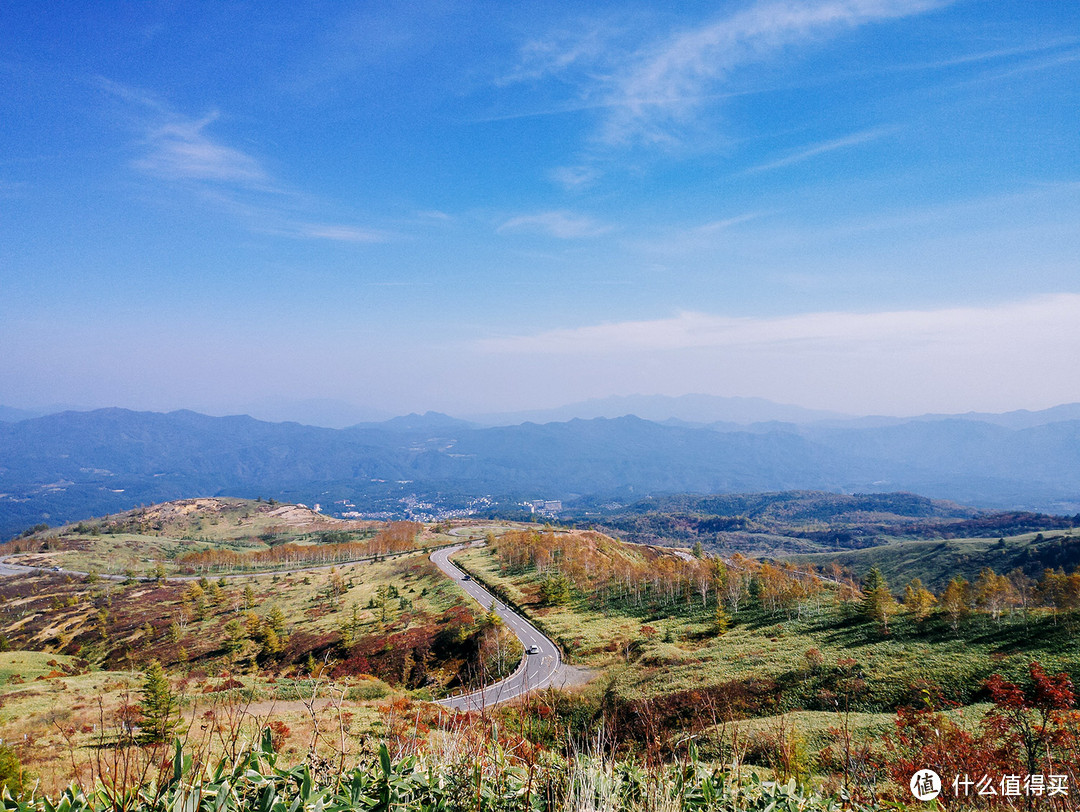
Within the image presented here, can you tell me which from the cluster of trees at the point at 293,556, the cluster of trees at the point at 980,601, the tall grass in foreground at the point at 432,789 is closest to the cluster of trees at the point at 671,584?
the cluster of trees at the point at 980,601

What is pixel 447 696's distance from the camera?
32844mm

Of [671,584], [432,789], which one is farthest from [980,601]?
[432,789]

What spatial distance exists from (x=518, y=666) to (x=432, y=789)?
36852 mm

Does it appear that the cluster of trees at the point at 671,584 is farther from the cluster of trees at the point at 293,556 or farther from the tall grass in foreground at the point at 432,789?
the cluster of trees at the point at 293,556

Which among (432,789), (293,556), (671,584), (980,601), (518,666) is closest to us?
(432,789)

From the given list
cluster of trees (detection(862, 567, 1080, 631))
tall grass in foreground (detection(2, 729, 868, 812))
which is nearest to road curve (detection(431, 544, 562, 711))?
tall grass in foreground (detection(2, 729, 868, 812))

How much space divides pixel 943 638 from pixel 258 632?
59995 millimetres

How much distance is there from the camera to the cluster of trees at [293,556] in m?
104

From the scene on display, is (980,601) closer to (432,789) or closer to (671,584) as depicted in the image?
(671,584)

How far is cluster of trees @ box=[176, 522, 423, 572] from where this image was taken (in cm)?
10400

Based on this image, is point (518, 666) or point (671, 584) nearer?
point (518, 666)

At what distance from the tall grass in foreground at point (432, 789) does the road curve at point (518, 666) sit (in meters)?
14.7

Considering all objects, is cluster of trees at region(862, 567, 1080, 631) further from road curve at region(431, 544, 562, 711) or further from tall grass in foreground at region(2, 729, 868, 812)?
tall grass in foreground at region(2, 729, 868, 812)

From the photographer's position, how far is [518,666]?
122 feet
